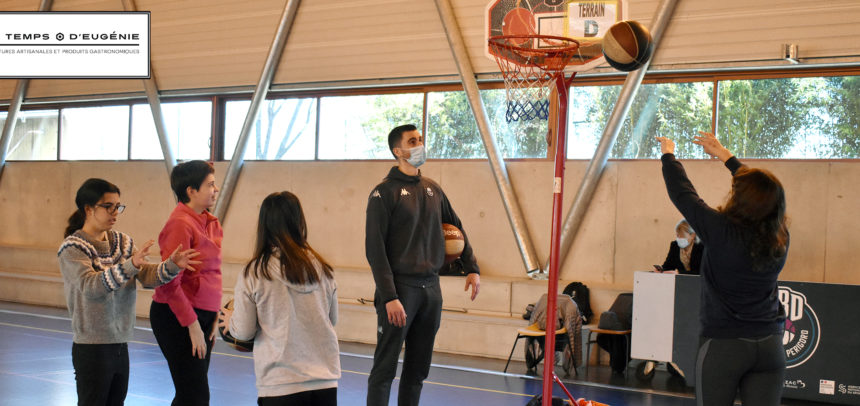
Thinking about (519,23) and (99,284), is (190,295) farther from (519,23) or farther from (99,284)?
(519,23)

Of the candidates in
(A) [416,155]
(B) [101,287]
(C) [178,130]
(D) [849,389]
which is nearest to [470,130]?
(C) [178,130]

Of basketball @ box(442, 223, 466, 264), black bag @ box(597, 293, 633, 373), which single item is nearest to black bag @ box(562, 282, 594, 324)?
black bag @ box(597, 293, 633, 373)

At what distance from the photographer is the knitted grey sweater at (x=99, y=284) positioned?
11.5 ft

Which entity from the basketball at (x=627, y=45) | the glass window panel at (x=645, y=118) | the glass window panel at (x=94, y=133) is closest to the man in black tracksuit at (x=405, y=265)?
the basketball at (x=627, y=45)

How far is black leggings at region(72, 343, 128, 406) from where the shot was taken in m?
3.52

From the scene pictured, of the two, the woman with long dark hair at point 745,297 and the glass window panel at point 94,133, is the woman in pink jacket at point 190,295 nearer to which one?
the woman with long dark hair at point 745,297

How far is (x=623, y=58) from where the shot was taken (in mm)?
4391

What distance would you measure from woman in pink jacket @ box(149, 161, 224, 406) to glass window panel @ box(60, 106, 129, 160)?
989 cm

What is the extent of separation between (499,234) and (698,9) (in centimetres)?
352

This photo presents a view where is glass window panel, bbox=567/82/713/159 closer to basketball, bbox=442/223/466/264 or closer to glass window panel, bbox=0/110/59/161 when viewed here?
basketball, bbox=442/223/466/264

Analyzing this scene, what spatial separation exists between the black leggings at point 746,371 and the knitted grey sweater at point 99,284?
2.33 metres

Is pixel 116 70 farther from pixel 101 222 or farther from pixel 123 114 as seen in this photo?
pixel 101 222

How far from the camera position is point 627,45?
439 cm

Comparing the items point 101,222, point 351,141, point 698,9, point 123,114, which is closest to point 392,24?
point 351,141
